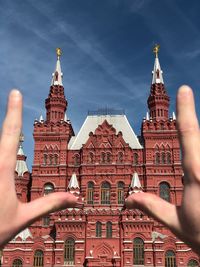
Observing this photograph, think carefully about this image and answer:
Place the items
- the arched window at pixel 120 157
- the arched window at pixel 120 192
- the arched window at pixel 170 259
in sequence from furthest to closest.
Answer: the arched window at pixel 120 157
the arched window at pixel 120 192
the arched window at pixel 170 259

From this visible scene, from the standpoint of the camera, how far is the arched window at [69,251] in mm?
40656

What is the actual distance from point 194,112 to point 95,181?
3688 cm

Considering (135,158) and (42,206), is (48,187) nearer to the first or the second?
(135,158)

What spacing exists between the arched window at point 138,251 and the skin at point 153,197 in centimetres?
3253

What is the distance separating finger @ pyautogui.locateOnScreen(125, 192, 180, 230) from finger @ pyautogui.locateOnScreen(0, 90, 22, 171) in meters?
3.07

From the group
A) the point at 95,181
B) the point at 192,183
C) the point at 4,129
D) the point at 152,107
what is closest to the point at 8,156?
the point at 4,129

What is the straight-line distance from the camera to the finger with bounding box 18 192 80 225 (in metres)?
9.27

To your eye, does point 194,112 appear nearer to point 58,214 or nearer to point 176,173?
point 58,214

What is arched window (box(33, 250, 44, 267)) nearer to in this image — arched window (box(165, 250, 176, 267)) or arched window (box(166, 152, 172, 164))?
arched window (box(165, 250, 176, 267))

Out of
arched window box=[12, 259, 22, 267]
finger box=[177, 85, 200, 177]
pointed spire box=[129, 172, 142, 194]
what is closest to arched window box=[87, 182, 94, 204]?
pointed spire box=[129, 172, 142, 194]

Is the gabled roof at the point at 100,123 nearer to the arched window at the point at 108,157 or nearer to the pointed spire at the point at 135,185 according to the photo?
the arched window at the point at 108,157

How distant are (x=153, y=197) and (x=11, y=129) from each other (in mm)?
3686

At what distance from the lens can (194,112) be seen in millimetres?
9344

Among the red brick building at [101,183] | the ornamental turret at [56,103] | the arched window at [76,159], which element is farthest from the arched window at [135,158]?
the ornamental turret at [56,103]
